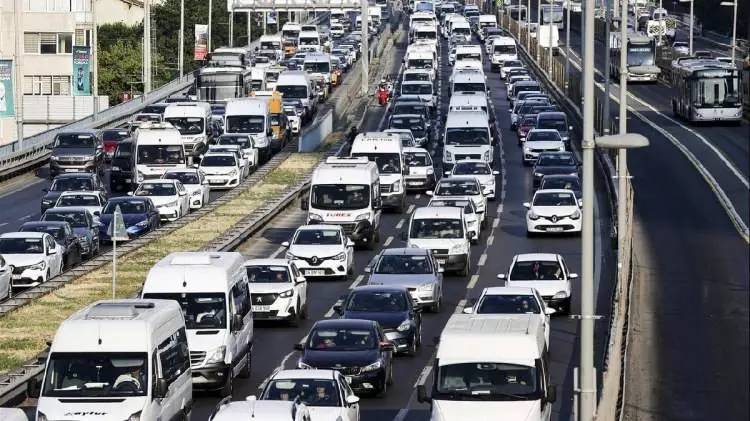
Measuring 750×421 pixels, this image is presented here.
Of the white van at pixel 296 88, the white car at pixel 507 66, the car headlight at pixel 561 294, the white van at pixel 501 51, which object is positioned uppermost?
the white van at pixel 501 51

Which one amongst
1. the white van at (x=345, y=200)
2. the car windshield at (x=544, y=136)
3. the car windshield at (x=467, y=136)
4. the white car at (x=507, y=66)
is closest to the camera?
the white van at (x=345, y=200)

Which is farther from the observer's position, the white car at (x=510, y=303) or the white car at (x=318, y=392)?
the white car at (x=510, y=303)

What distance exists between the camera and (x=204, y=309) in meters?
32.1

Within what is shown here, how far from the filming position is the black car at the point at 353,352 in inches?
1244

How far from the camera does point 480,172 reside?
63.8 meters

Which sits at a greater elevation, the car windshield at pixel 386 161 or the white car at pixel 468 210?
the car windshield at pixel 386 161

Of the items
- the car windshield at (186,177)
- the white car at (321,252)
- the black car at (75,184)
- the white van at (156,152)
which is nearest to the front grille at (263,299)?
the white car at (321,252)

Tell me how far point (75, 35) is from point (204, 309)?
111320 mm

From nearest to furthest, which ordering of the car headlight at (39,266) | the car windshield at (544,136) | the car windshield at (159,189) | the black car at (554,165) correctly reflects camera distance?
the car headlight at (39,266), the car windshield at (159,189), the black car at (554,165), the car windshield at (544,136)

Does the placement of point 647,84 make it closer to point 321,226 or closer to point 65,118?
point 65,118

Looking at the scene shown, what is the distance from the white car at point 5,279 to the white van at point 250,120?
1332 inches

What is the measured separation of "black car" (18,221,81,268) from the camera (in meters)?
49.8

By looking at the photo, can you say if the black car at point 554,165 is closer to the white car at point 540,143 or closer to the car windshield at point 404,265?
the white car at point 540,143

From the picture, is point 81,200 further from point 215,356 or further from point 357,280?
point 215,356
